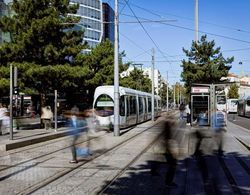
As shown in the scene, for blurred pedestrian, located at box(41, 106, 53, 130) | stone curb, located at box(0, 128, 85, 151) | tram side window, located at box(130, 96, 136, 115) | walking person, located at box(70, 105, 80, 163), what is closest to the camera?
walking person, located at box(70, 105, 80, 163)

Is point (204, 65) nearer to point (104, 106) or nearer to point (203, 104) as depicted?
point (203, 104)

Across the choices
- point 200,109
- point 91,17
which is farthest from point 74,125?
point 91,17

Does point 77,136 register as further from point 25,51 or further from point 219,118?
point 219,118

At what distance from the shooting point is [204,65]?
183 ft

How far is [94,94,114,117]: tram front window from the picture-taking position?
28281 millimetres

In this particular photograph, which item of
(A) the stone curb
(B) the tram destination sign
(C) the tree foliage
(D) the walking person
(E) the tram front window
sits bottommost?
(A) the stone curb

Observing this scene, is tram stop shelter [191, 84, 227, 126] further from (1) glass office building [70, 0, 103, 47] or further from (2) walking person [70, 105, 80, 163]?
(1) glass office building [70, 0, 103, 47]

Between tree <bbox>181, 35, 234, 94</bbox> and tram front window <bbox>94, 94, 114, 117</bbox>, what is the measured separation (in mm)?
27831

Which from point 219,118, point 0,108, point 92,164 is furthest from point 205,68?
point 92,164

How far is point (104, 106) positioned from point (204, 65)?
97.3 feet

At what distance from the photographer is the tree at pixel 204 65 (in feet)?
181

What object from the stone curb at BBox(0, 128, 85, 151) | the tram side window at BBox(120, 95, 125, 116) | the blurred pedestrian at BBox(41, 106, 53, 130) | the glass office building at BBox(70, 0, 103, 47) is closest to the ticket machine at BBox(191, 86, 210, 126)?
the tram side window at BBox(120, 95, 125, 116)

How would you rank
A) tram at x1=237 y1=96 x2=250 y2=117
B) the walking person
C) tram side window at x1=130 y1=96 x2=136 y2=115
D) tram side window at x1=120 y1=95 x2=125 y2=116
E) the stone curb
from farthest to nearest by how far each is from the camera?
tram at x1=237 y1=96 x2=250 y2=117
tram side window at x1=130 y1=96 x2=136 y2=115
tram side window at x1=120 y1=95 x2=125 y2=116
the stone curb
the walking person

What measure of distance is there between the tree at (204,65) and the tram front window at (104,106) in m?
27.8
